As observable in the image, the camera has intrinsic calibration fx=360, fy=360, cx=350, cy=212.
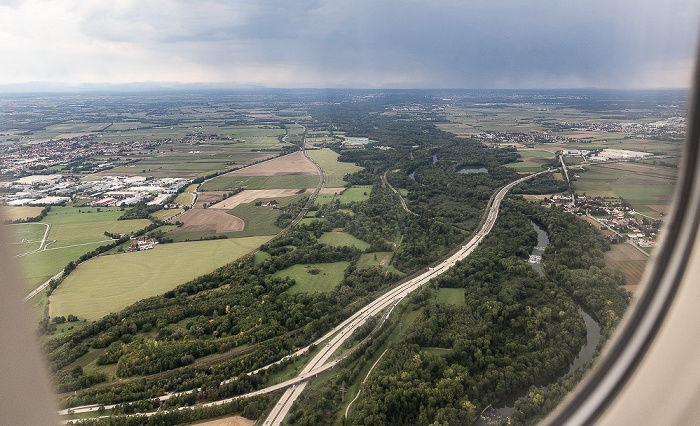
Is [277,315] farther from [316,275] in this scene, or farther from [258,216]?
[258,216]

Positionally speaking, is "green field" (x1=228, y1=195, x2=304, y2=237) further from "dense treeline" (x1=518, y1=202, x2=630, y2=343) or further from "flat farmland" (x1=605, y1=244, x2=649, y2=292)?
"flat farmland" (x1=605, y1=244, x2=649, y2=292)

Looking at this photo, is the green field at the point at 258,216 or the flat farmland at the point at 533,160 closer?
the green field at the point at 258,216

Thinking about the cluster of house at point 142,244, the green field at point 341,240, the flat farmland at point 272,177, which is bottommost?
the cluster of house at point 142,244

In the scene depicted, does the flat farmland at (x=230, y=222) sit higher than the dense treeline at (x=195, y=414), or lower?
higher

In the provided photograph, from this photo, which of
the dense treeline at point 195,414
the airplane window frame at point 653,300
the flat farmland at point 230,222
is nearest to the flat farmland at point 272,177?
the flat farmland at point 230,222

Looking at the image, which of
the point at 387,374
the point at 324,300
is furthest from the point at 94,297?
the point at 387,374

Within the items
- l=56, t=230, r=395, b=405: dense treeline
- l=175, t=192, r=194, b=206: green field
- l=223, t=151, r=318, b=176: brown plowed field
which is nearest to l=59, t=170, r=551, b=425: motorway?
l=56, t=230, r=395, b=405: dense treeline

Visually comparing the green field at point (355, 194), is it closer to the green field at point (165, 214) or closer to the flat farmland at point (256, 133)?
the green field at point (165, 214)
